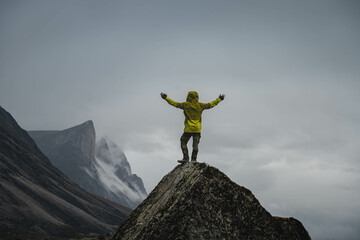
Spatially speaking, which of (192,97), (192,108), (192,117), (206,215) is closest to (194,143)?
(192,117)

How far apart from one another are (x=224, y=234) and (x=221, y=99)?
5353 mm

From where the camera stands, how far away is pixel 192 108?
12.7 m

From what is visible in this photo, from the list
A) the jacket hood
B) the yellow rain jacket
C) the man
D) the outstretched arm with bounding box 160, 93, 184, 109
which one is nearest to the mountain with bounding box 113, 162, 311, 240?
the man

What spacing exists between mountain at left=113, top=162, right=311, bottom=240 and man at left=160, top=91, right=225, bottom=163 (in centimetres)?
154

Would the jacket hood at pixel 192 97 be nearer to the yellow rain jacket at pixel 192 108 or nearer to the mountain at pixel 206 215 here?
the yellow rain jacket at pixel 192 108

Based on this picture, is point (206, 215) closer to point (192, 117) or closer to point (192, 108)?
point (192, 117)

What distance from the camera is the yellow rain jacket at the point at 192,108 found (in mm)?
12430

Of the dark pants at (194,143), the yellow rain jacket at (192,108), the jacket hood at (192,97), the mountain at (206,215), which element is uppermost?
the jacket hood at (192,97)

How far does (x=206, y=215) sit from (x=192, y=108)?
4.48 m

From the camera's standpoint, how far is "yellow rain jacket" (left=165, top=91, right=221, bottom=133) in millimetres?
12430

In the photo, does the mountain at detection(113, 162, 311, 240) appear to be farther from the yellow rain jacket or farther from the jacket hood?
the jacket hood

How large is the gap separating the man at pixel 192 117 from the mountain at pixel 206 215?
1535mm

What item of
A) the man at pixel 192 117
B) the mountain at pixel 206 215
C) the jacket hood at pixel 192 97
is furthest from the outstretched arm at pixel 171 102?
the mountain at pixel 206 215

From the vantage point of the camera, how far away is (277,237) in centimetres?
1005
